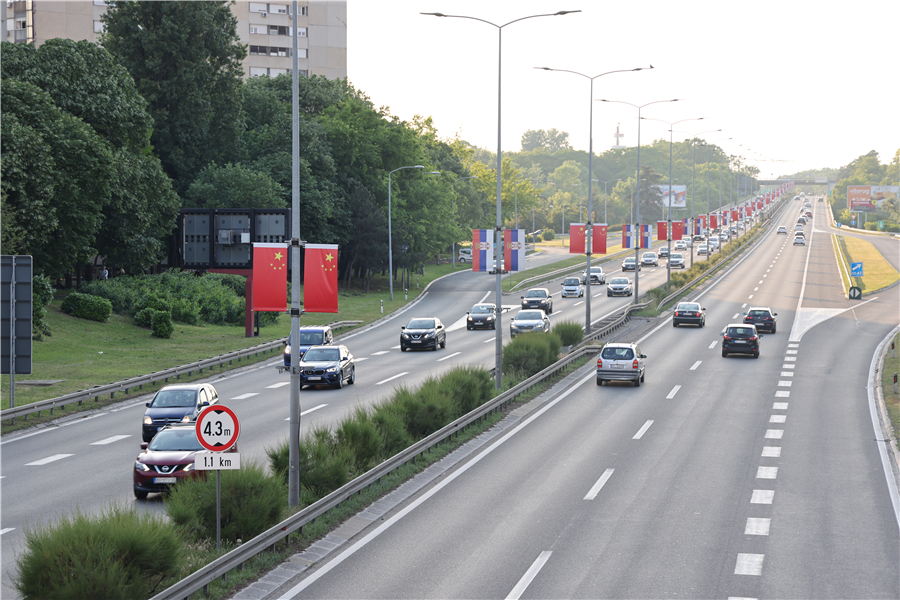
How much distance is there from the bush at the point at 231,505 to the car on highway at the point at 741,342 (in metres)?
29.9

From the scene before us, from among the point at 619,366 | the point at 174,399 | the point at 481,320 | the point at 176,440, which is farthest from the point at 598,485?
the point at 481,320

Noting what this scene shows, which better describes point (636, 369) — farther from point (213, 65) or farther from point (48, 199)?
point (213, 65)

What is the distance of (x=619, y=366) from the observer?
33562mm

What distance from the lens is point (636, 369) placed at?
33500 mm

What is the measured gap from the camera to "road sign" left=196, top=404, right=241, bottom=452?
519 inches

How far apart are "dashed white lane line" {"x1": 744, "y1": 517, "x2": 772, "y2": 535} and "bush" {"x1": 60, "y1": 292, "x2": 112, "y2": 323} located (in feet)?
129

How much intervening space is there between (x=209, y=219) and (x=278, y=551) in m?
30.7

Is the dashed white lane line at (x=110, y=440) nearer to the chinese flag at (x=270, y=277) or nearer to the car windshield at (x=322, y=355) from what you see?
the chinese flag at (x=270, y=277)

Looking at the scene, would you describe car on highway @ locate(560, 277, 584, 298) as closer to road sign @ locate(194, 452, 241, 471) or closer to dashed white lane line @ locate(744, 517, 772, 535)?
dashed white lane line @ locate(744, 517, 772, 535)

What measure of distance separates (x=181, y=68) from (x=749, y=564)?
57.4m

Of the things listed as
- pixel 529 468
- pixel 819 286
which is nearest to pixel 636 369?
pixel 529 468

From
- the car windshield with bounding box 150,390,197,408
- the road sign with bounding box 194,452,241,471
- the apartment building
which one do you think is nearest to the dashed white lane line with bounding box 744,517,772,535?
the road sign with bounding box 194,452,241,471

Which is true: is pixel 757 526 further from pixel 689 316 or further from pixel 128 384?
pixel 689 316

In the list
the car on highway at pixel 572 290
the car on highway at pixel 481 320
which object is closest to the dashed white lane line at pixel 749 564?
the car on highway at pixel 481 320
